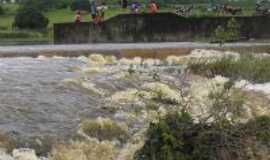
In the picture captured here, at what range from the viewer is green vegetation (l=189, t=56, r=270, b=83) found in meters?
13.2

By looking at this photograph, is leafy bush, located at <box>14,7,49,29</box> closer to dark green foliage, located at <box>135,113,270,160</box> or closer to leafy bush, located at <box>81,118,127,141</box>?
leafy bush, located at <box>81,118,127,141</box>

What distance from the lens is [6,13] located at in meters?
89.8

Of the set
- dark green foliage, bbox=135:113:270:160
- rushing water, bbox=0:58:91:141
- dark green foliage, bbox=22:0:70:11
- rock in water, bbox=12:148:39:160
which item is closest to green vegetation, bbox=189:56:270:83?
rushing water, bbox=0:58:91:141

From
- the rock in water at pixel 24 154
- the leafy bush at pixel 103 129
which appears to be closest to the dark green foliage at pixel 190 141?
the leafy bush at pixel 103 129

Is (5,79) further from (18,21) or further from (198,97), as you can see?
(18,21)

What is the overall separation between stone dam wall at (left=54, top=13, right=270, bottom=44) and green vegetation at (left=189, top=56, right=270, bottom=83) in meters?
9.56

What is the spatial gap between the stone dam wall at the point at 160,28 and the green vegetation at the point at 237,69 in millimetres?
9561

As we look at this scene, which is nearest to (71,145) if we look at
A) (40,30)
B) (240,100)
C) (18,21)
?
(240,100)

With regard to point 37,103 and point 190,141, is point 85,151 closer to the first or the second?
point 190,141

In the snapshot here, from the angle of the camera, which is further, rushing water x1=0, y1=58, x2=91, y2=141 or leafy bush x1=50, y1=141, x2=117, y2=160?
rushing water x1=0, y1=58, x2=91, y2=141

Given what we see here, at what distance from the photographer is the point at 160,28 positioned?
23719 millimetres

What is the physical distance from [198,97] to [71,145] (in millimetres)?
2408

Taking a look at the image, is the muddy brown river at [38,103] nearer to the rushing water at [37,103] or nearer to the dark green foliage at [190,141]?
the rushing water at [37,103]

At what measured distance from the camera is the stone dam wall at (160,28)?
23609 millimetres
